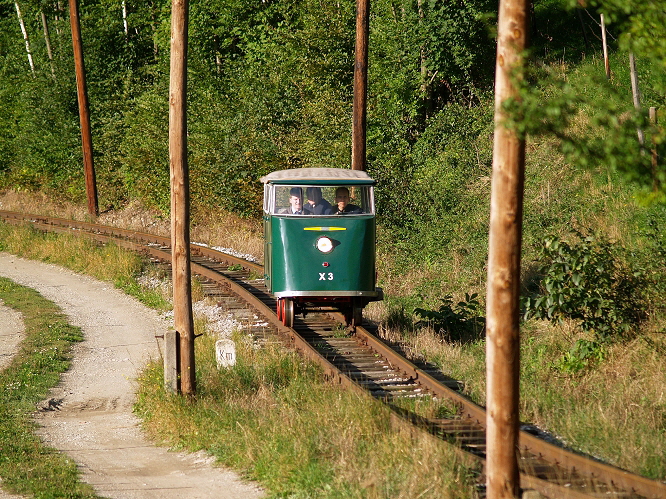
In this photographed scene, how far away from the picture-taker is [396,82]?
2573 cm

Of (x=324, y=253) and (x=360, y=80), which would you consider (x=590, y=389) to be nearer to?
(x=324, y=253)

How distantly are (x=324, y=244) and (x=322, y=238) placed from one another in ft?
0.31

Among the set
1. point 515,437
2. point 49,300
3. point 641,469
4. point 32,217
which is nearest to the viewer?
point 515,437

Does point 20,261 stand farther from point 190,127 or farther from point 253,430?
point 253,430

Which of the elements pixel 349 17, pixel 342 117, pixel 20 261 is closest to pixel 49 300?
pixel 20 261

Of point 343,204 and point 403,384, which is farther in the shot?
point 343,204

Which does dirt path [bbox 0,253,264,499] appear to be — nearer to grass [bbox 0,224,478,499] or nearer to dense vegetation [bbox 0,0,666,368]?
grass [bbox 0,224,478,499]

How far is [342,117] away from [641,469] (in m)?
18.2

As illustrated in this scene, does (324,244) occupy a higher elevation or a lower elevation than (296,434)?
higher

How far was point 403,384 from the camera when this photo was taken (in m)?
11.1

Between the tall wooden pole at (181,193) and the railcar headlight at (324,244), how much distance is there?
2.51 meters

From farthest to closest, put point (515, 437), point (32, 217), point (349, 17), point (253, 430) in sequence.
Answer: point (32, 217), point (349, 17), point (253, 430), point (515, 437)

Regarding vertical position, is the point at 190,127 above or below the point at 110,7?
below

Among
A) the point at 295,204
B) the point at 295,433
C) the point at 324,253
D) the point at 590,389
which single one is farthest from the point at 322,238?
the point at 295,433
